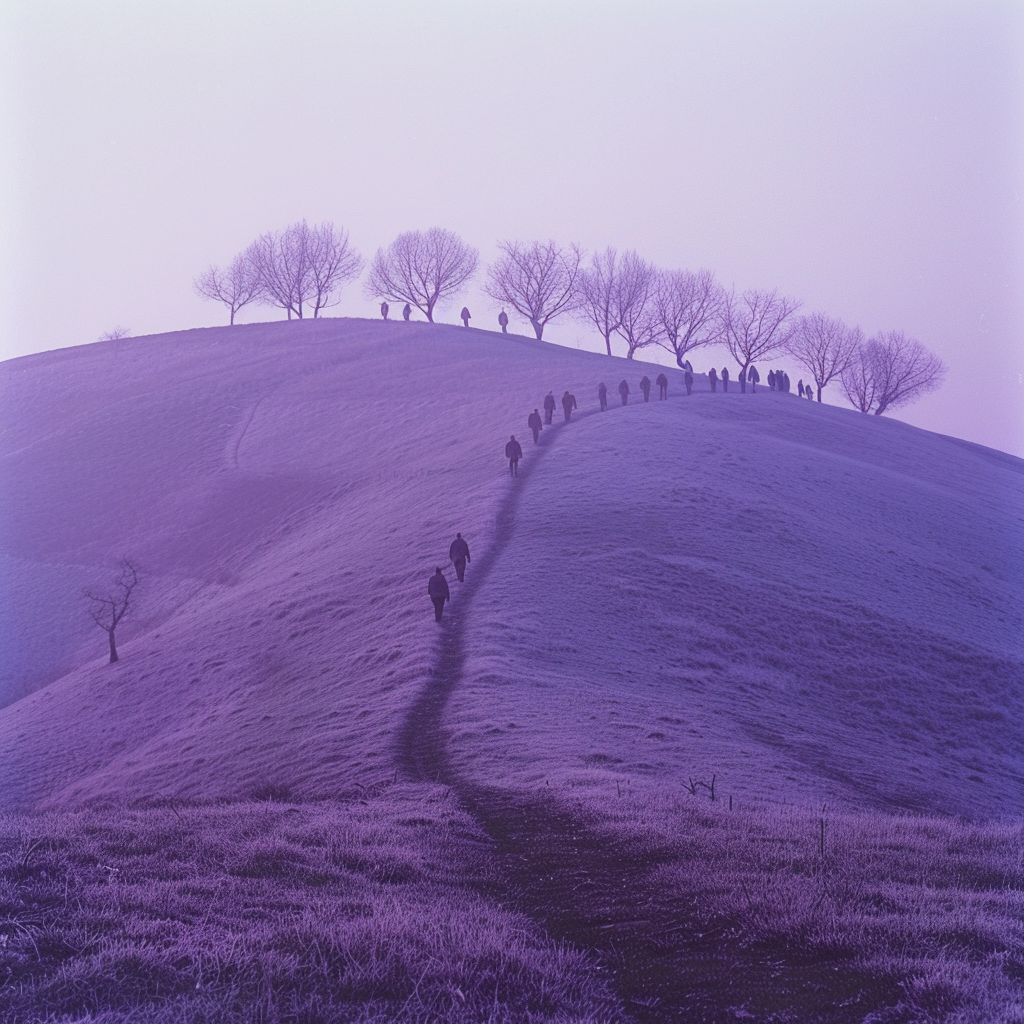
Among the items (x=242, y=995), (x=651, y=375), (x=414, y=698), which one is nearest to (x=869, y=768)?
(x=414, y=698)

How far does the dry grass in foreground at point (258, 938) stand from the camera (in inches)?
211

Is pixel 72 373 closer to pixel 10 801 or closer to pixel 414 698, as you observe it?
pixel 10 801

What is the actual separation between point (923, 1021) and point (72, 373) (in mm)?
84873

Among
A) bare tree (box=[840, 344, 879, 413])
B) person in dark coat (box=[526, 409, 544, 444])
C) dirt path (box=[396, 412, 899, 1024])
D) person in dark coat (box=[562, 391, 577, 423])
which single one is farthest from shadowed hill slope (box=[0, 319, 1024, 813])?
bare tree (box=[840, 344, 879, 413])

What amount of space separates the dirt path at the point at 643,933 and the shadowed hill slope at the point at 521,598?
2.68m

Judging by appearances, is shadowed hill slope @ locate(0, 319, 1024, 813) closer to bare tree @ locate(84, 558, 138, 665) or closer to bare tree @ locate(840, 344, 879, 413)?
bare tree @ locate(84, 558, 138, 665)

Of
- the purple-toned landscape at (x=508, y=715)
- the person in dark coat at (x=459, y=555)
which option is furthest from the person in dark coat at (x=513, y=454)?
the person in dark coat at (x=459, y=555)

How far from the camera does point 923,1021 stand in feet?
17.6

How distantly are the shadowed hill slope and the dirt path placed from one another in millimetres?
2677

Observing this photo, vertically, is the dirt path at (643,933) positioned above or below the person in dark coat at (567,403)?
below

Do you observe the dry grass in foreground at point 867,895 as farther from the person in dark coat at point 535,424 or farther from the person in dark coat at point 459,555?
the person in dark coat at point 535,424

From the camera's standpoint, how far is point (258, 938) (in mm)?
→ 6152

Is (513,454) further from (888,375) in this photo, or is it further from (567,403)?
(888,375)

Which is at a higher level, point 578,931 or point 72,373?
point 72,373
